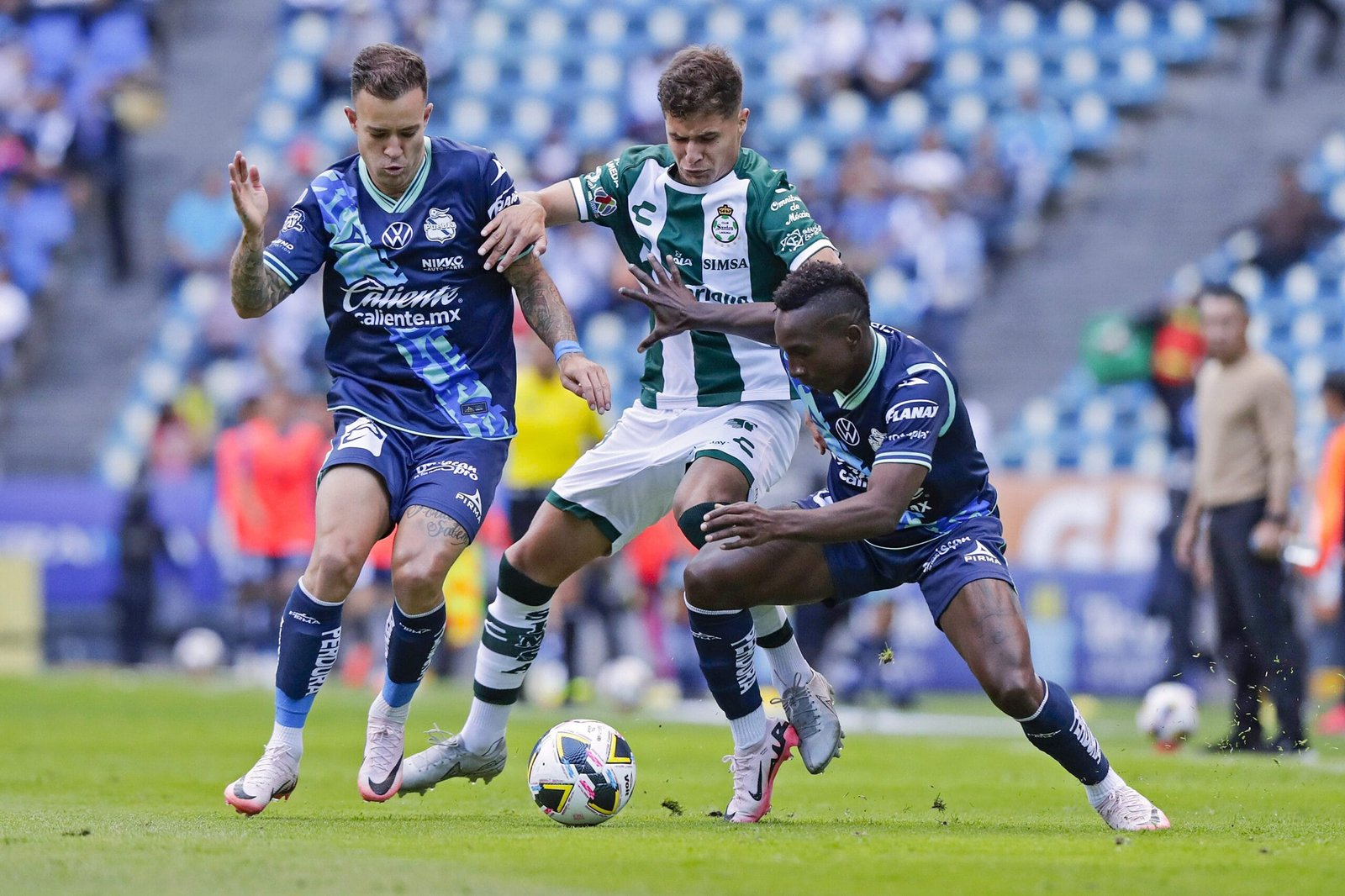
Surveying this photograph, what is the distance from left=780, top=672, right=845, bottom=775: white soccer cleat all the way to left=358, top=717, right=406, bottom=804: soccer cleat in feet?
4.75

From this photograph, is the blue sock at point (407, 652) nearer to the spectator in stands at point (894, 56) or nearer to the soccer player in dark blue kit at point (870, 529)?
the soccer player in dark blue kit at point (870, 529)

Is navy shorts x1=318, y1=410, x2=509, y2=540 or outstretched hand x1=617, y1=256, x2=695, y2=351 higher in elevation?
outstretched hand x1=617, y1=256, x2=695, y2=351

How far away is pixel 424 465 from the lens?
22.1 ft

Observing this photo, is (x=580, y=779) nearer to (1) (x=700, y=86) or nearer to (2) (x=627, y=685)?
(1) (x=700, y=86)

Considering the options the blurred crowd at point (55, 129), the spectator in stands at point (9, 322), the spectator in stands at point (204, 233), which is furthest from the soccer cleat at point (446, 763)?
the blurred crowd at point (55, 129)

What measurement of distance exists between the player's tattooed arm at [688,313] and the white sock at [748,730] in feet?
4.54

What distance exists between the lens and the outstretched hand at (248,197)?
21.2 feet

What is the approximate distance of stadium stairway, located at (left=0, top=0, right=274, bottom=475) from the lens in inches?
812

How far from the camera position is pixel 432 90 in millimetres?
22359

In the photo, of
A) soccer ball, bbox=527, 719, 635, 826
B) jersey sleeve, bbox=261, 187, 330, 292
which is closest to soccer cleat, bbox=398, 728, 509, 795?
soccer ball, bbox=527, 719, 635, 826

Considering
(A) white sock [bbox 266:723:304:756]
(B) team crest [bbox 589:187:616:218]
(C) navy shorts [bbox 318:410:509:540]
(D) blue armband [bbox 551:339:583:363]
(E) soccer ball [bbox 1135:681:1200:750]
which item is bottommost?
(E) soccer ball [bbox 1135:681:1200:750]

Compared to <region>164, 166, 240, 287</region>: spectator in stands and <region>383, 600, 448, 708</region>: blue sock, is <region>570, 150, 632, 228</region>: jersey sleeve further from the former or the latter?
<region>164, 166, 240, 287</region>: spectator in stands

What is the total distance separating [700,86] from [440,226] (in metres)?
1.11

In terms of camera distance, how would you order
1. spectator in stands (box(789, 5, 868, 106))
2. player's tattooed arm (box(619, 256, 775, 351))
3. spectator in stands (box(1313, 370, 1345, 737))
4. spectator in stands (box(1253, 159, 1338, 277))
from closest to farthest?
1. player's tattooed arm (box(619, 256, 775, 351))
2. spectator in stands (box(1313, 370, 1345, 737))
3. spectator in stands (box(1253, 159, 1338, 277))
4. spectator in stands (box(789, 5, 868, 106))
